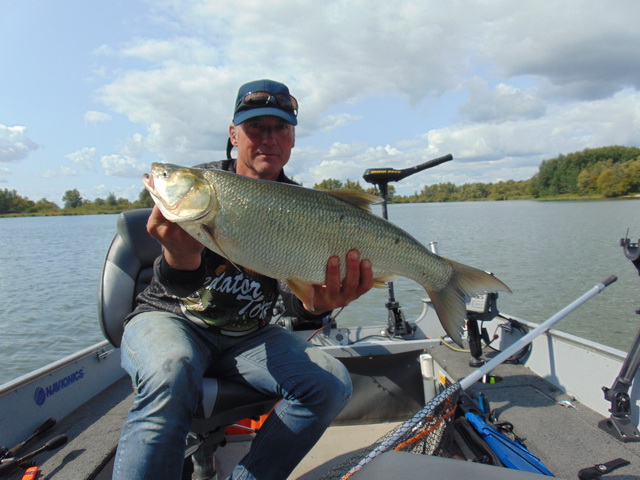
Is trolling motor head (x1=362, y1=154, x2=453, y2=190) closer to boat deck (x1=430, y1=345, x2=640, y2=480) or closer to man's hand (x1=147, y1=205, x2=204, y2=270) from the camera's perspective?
boat deck (x1=430, y1=345, x2=640, y2=480)

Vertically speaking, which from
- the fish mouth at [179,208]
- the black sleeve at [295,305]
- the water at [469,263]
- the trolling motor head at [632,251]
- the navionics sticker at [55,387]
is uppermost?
the fish mouth at [179,208]

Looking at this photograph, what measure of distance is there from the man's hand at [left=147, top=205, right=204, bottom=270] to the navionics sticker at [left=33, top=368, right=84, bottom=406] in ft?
6.50

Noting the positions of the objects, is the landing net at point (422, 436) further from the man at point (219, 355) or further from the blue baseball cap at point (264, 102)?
the blue baseball cap at point (264, 102)

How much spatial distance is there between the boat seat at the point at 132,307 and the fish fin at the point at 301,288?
1.99 feet

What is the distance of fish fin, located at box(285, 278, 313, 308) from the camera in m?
2.12

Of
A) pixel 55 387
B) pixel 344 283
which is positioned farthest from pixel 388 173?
pixel 55 387

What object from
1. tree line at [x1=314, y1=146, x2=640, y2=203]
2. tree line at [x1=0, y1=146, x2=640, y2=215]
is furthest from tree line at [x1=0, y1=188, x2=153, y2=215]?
tree line at [x1=314, y1=146, x2=640, y2=203]

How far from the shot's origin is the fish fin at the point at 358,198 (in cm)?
221

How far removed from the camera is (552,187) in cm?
8756

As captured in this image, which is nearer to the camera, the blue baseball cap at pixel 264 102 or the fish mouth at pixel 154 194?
the fish mouth at pixel 154 194

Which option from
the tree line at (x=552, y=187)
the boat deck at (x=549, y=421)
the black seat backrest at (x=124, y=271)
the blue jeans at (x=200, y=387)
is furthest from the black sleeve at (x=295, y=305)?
the tree line at (x=552, y=187)

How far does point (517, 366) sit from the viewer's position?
4.15m

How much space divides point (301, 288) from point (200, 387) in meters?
0.69

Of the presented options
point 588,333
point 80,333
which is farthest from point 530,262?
point 80,333
